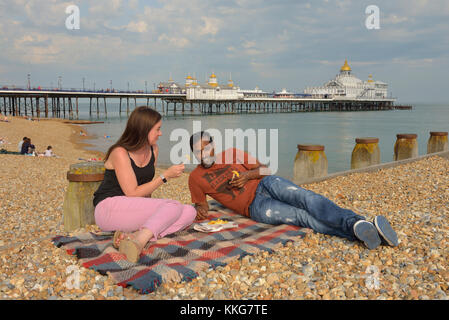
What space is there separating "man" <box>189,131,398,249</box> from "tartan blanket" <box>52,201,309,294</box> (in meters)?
0.14

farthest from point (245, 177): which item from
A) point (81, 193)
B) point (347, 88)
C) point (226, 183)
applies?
point (347, 88)

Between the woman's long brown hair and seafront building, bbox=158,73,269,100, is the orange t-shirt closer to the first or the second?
the woman's long brown hair

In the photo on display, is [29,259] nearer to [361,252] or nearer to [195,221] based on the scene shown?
[195,221]

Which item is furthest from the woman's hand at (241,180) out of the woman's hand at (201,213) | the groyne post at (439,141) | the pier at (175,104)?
the pier at (175,104)

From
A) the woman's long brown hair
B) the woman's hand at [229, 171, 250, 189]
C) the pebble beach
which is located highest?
the woman's long brown hair

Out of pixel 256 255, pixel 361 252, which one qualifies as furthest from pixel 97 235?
pixel 361 252

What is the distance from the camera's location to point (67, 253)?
2.89 meters

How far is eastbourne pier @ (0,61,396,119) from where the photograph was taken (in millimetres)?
49684

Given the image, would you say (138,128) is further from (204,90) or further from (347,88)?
(347,88)

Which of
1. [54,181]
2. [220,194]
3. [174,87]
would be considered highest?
[174,87]

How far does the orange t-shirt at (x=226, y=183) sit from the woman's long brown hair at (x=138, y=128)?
29.8 inches

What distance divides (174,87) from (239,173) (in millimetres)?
70111

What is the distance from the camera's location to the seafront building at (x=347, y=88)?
10144 centimetres

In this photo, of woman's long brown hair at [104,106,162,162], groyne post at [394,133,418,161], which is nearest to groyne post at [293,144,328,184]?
groyne post at [394,133,418,161]
